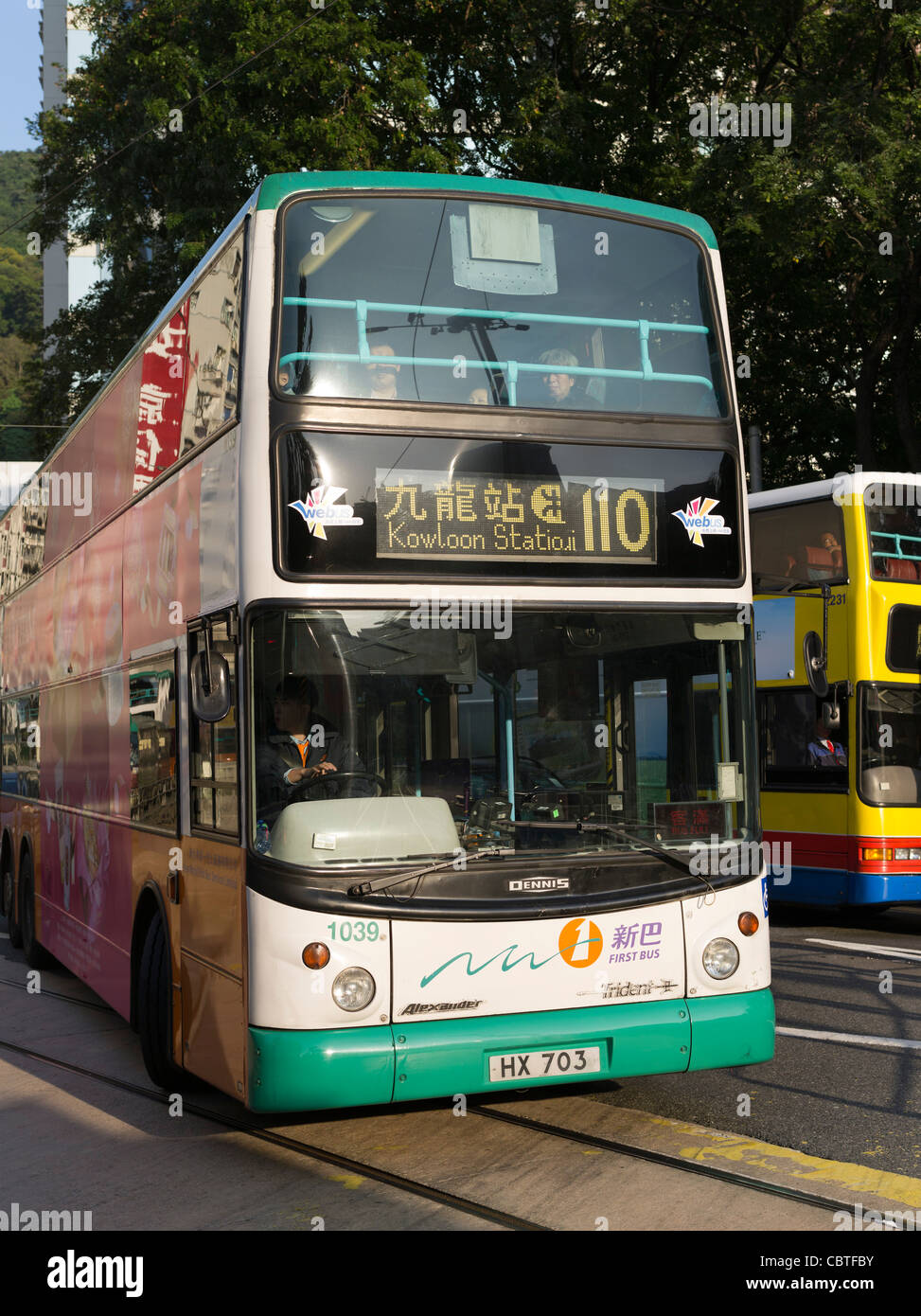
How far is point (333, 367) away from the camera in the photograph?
6.16 metres

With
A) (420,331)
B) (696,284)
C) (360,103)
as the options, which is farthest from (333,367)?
(360,103)

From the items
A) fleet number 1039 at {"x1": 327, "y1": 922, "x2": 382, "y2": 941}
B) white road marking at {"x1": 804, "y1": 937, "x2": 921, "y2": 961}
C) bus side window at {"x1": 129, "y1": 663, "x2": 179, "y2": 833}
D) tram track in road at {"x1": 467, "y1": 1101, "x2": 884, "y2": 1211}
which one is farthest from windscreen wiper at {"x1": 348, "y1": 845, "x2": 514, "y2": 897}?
white road marking at {"x1": 804, "y1": 937, "x2": 921, "y2": 961}

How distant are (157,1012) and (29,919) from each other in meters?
6.08

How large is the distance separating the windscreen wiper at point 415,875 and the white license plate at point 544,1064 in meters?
0.78

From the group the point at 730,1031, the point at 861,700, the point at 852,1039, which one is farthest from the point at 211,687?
the point at 861,700

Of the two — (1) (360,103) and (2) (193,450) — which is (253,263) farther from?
(1) (360,103)

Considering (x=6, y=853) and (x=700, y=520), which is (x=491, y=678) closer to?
(x=700, y=520)

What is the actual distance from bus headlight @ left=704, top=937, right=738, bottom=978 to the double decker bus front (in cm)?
1

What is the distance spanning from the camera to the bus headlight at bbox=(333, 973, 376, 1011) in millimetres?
5828

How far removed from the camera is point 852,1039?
8.47 meters

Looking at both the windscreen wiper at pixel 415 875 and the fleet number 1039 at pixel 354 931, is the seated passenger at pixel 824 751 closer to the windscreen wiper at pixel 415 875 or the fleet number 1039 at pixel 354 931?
the windscreen wiper at pixel 415 875

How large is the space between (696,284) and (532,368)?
3.64ft

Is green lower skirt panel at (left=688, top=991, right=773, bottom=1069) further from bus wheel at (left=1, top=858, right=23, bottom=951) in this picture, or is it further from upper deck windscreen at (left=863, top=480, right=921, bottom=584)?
bus wheel at (left=1, top=858, right=23, bottom=951)

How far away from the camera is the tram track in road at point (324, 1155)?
17.6ft
